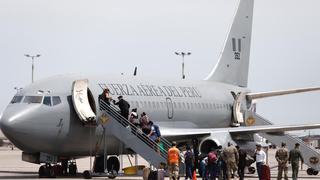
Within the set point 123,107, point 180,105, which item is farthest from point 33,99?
point 180,105

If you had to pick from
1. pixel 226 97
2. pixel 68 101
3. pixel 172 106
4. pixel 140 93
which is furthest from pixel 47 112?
pixel 226 97

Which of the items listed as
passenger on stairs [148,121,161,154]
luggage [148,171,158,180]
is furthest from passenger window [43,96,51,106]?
luggage [148,171,158,180]

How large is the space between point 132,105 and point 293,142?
29.4ft

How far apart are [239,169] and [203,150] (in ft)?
15.4

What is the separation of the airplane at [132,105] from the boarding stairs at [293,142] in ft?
0.15

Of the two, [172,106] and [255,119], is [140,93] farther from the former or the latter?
[255,119]

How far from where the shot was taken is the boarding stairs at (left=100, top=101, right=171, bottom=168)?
3441 cm

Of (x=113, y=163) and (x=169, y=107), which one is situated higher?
(x=169, y=107)

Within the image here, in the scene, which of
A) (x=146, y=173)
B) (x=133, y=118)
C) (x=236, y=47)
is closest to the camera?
(x=146, y=173)

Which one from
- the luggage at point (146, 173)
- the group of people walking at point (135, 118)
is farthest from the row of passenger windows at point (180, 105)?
the luggage at point (146, 173)

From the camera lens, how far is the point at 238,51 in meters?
50.9

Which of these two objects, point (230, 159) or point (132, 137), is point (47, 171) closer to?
point (132, 137)

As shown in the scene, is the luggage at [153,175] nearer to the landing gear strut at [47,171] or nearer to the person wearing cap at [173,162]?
the person wearing cap at [173,162]

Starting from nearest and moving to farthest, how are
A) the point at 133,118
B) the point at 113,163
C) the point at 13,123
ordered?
the point at 13,123 → the point at 133,118 → the point at 113,163
